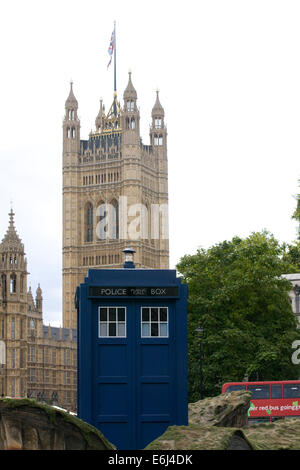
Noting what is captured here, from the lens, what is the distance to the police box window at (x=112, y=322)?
17.5 meters

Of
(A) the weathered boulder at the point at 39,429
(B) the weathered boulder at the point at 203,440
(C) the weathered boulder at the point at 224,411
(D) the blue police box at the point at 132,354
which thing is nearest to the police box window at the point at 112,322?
(D) the blue police box at the point at 132,354

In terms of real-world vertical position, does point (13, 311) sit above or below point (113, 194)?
below

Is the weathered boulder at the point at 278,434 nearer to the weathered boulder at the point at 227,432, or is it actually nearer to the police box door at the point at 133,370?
→ the weathered boulder at the point at 227,432

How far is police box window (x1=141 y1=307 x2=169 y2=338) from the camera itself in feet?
57.6

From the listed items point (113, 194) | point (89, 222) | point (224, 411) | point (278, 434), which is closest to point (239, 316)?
point (224, 411)

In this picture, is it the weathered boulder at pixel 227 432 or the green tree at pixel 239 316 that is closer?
the weathered boulder at pixel 227 432

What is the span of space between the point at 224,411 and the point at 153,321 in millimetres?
2463

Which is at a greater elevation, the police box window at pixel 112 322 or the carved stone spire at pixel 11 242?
the carved stone spire at pixel 11 242

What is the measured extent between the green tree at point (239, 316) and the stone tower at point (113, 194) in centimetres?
9974

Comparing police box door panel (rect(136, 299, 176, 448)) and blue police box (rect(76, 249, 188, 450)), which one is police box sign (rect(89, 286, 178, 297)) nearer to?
blue police box (rect(76, 249, 188, 450))

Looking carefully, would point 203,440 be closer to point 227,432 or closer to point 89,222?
point 227,432

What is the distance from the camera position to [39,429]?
1046 cm
